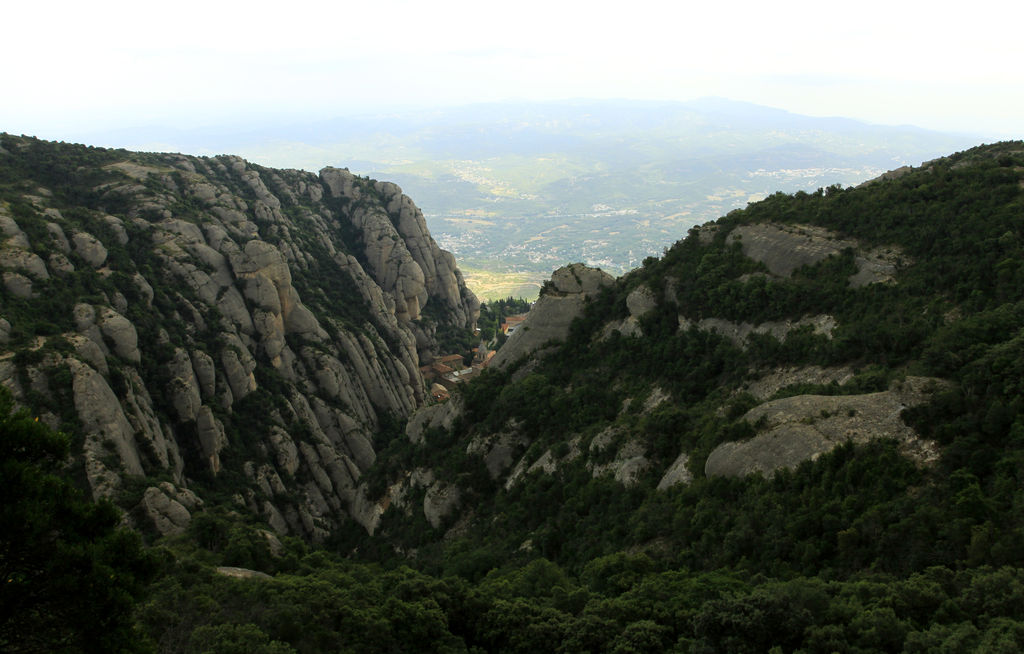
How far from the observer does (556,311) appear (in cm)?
4894

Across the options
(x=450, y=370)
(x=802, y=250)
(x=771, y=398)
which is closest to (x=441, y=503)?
(x=771, y=398)

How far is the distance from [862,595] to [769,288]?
21.7 m

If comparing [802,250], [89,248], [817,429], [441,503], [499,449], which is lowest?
[441,503]

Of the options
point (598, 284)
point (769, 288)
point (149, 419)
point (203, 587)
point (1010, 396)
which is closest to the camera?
point (1010, 396)

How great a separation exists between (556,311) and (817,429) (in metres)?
27.2

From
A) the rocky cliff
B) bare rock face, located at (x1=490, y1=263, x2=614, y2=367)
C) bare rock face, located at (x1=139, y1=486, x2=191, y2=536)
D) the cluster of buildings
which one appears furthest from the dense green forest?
the cluster of buildings

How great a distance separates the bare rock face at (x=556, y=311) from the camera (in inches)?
1912

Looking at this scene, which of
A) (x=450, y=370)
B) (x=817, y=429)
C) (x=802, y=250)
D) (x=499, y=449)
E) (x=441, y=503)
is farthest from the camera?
(x=450, y=370)

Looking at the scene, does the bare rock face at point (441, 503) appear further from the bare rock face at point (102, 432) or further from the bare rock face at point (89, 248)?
the bare rock face at point (89, 248)

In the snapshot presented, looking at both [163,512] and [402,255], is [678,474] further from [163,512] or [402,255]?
[402,255]

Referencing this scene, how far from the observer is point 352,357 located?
69.7 m

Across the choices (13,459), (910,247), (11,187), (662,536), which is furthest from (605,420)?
(11,187)

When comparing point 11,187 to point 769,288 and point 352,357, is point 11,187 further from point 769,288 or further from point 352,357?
point 769,288

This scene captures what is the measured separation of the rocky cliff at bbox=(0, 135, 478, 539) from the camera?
39281mm
